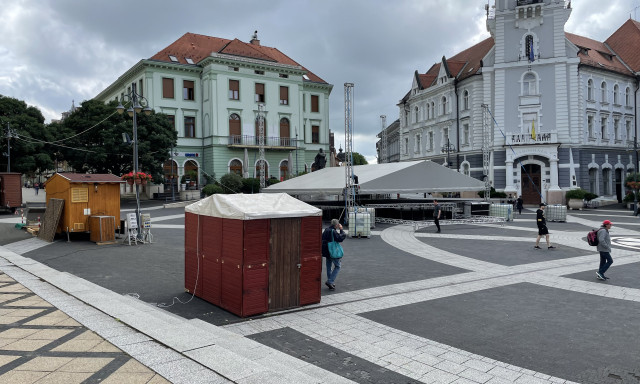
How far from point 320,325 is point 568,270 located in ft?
27.8

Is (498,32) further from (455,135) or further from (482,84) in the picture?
(455,135)

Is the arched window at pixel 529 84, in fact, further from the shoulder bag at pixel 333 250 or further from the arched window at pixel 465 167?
the shoulder bag at pixel 333 250

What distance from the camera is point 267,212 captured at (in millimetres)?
8234

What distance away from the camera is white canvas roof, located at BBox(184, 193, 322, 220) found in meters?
8.15

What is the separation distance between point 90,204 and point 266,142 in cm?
3327

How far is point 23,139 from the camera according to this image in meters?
37.6

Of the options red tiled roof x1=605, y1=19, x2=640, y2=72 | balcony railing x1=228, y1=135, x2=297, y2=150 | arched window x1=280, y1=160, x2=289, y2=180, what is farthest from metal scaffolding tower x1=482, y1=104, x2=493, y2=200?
arched window x1=280, y1=160, x2=289, y2=180

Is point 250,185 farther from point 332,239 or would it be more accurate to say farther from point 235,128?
point 332,239

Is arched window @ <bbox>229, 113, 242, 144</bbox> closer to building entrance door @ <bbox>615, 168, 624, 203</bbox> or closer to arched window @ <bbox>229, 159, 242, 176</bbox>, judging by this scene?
arched window @ <bbox>229, 159, 242, 176</bbox>

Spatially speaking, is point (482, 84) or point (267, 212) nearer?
point (267, 212)

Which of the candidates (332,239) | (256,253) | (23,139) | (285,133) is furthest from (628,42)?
(23,139)

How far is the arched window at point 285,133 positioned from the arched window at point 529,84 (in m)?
24.9

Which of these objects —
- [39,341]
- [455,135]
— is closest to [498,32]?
[455,135]

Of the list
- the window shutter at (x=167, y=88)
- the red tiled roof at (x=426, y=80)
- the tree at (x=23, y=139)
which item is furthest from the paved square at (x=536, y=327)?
the red tiled roof at (x=426, y=80)
